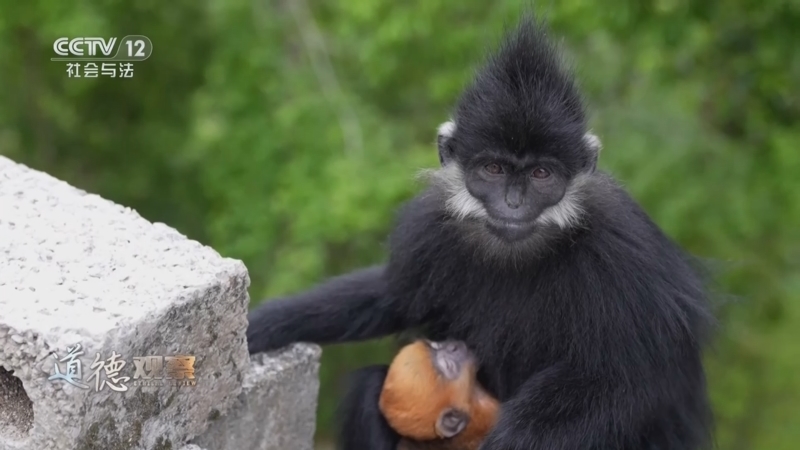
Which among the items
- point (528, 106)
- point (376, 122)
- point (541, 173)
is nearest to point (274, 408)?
point (541, 173)

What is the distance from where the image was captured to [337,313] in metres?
4.32

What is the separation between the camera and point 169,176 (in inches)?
376

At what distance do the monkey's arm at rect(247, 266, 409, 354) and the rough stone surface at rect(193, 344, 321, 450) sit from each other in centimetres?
12

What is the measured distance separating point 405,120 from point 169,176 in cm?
268

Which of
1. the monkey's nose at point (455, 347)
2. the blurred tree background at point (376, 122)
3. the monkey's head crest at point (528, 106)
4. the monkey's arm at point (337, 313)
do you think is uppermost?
the blurred tree background at point (376, 122)

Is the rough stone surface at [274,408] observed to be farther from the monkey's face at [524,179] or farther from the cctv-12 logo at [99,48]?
the cctv-12 logo at [99,48]

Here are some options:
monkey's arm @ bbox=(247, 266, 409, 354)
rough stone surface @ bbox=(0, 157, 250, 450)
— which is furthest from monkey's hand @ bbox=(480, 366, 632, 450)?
rough stone surface @ bbox=(0, 157, 250, 450)

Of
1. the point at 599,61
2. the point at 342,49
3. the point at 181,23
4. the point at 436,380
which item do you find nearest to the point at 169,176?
the point at 181,23

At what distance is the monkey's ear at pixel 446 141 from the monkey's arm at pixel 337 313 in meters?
0.72

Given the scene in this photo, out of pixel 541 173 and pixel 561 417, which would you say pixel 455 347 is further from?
pixel 541 173

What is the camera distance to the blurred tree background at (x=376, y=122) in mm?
6098

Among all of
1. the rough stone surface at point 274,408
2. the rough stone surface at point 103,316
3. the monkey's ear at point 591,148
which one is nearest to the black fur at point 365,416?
the rough stone surface at point 274,408

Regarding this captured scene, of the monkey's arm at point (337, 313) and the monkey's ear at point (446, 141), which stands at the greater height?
the monkey's ear at point (446, 141)

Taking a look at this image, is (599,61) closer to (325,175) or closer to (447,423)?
(325,175)
